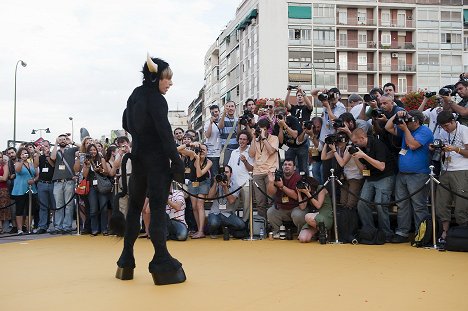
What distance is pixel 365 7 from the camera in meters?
60.9

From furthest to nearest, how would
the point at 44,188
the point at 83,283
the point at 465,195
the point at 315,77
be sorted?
1. the point at 315,77
2. the point at 44,188
3. the point at 465,195
4. the point at 83,283

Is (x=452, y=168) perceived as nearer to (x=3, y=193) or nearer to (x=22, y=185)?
(x=22, y=185)

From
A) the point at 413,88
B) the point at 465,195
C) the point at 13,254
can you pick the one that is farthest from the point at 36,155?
the point at 413,88

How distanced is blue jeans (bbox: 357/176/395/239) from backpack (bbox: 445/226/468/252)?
1.24 metres

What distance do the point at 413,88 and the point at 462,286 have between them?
191 ft

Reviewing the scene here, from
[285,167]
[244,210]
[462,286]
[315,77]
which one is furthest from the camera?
[315,77]

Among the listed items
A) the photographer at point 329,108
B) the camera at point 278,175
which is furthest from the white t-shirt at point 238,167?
the photographer at point 329,108

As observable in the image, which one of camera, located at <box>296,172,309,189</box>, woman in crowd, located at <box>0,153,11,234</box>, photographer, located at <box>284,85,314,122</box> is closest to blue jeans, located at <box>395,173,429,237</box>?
camera, located at <box>296,172,309,189</box>

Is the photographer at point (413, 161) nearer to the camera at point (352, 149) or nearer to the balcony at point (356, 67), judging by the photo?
the camera at point (352, 149)

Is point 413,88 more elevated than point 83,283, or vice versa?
point 413,88

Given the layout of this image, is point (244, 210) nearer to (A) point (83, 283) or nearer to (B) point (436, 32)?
(A) point (83, 283)

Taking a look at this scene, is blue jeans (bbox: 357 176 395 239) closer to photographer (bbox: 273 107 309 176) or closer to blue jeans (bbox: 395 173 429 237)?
blue jeans (bbox: 395 173 429 237)

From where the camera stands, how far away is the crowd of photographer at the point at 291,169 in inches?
331

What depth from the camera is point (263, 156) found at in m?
10.0
